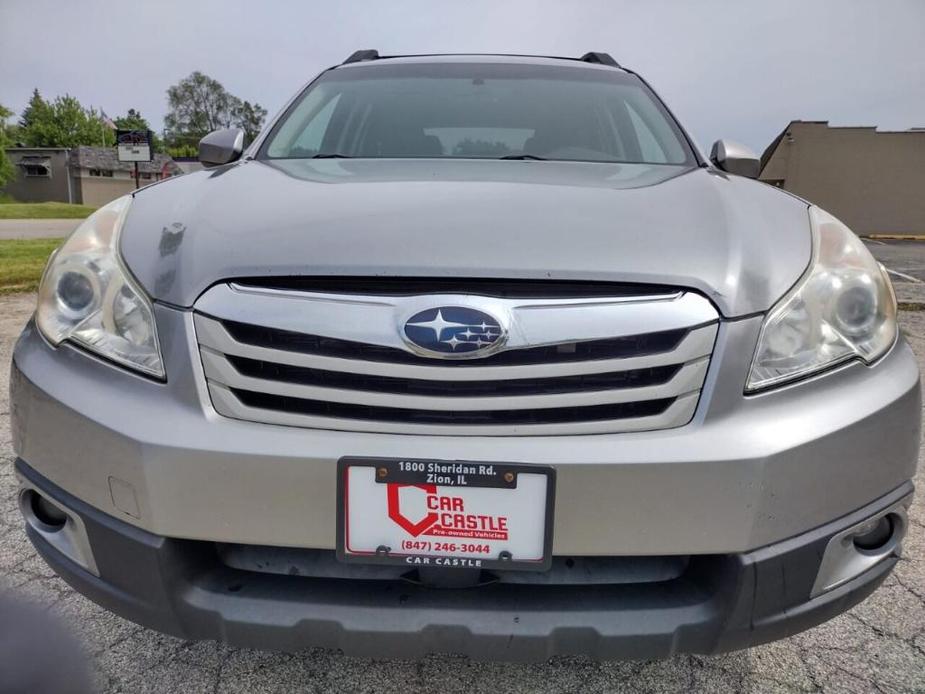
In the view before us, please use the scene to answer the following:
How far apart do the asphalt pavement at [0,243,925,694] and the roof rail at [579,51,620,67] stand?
81.6 inches

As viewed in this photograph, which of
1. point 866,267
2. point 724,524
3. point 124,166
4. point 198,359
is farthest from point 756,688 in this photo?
point 124,166

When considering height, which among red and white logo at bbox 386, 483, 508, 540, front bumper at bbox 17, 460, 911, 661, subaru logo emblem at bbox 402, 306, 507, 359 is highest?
subaru logo emblem at bbox 402, 306, 507, 359

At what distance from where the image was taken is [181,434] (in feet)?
3.68

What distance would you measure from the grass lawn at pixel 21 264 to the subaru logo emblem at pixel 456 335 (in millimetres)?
4955

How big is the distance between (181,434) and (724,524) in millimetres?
881

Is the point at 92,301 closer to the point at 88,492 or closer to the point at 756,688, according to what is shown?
the point at 88,492

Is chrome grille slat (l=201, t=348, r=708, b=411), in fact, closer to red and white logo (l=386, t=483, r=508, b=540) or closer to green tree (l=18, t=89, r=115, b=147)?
red and white logo (l=386, t=483, r=508, b=540)

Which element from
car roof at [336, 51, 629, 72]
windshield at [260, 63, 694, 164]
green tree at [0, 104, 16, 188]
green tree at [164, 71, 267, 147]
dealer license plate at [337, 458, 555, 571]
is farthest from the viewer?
green tree at [164, 71, 267, 147]

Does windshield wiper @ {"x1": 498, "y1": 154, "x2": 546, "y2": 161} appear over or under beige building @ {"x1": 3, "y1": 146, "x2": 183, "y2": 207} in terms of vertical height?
over

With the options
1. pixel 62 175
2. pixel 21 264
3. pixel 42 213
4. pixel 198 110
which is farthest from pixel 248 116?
pixel 21 264

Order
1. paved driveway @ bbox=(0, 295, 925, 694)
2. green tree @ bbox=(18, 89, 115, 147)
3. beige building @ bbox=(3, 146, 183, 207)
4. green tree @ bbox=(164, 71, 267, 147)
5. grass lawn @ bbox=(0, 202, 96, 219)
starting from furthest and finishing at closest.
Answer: green tree @ bbox=(164, 71, 267, 147) → green tree @ bbox=(18, 89, 115, 147) → beige building @ bbox=(3, 146, 183, 207) → grass lawn @ bbox=(0, 202, 96, 219) → paved driveway @ bbox=(0, 295, 925, 694)

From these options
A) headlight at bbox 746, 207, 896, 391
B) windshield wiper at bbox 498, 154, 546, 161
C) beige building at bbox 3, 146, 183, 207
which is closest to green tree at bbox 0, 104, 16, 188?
beige building at bbox 3, 146, 183, 207

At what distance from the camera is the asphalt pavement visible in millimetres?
1493

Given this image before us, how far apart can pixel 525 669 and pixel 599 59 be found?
2284 mm
